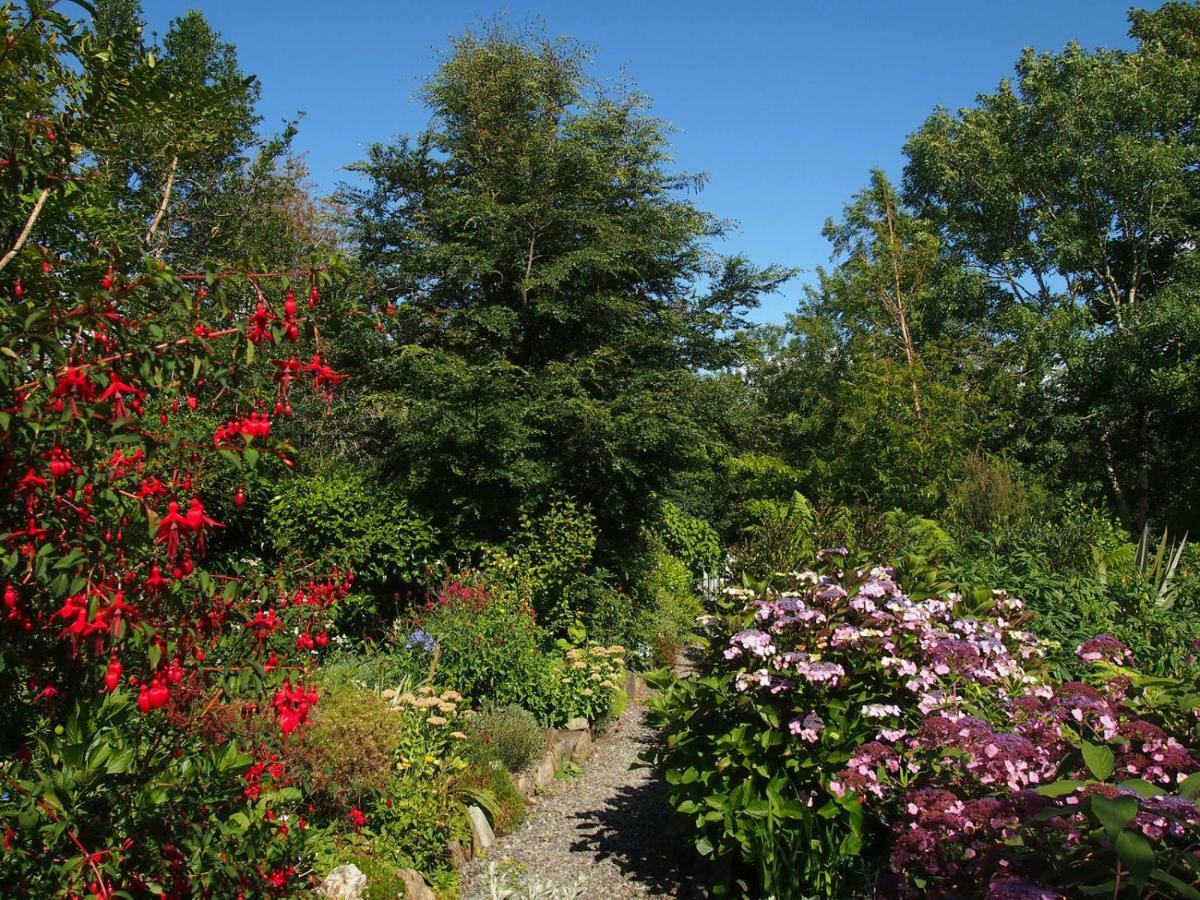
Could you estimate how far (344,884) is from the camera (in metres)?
3.06

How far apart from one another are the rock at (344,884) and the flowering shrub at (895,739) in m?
1.34

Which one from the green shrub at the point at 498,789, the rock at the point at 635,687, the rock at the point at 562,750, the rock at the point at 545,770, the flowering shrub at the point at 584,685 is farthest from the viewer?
the rock at the point at 635,687

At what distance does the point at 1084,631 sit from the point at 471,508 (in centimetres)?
498

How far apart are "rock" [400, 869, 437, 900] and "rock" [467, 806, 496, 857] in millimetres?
505

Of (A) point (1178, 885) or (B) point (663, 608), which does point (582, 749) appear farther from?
(A) point (1178, 885)

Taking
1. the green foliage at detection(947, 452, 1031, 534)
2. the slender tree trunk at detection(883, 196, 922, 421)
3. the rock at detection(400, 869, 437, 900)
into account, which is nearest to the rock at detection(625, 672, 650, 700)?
the green foliage at detection(947, 452, 1031, 534)

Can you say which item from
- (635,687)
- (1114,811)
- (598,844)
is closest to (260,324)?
(1114,811)

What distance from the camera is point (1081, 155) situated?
16.7 meters

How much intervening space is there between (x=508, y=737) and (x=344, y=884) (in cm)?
175

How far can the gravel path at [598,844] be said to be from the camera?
369cm

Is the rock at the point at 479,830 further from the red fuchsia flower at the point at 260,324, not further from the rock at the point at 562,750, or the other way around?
the red fuchsia flower at the point at 260,324

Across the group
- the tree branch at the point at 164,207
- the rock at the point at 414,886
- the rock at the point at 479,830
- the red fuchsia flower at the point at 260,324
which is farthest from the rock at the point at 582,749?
the tree branch at the point at 164,207

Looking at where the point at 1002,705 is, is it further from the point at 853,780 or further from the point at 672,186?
the point at 672,186

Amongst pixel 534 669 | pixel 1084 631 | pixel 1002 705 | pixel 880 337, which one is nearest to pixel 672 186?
pixel 880 337
